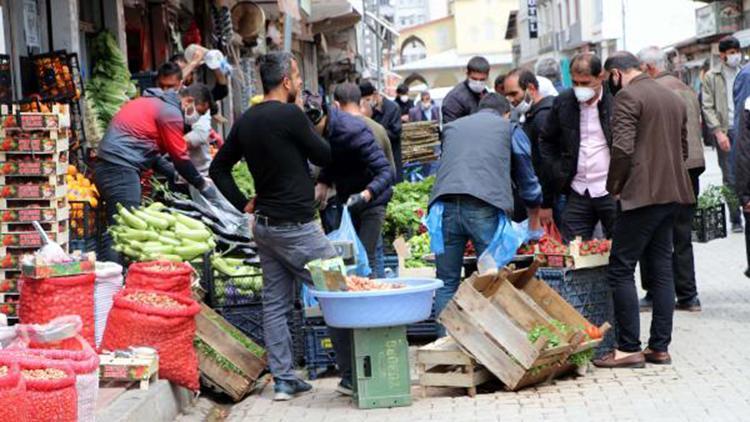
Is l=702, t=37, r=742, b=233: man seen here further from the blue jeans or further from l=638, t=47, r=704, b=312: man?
the blue jeans

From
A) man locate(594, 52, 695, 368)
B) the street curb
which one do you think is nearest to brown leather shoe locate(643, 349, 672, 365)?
man locate(594, 52, 695, 368)

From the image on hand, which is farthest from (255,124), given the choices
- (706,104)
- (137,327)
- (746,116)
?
(706,104)

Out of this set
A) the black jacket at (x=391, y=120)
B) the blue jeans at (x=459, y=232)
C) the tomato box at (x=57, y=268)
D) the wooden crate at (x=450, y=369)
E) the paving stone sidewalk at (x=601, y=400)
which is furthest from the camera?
the black jacket at (x=391, y=120)

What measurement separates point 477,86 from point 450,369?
3.87 meters

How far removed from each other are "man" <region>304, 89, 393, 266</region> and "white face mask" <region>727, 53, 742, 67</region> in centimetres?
572

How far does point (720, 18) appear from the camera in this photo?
50.2m

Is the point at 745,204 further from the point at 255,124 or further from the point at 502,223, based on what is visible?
the point at 255,124

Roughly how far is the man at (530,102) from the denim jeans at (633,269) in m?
1.83

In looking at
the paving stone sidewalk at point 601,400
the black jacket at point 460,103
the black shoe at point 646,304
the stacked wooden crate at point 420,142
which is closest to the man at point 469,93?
the black jacket at point 460,103

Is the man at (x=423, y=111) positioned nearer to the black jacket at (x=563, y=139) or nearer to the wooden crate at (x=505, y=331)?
the black jacket at (x=563, y=139)

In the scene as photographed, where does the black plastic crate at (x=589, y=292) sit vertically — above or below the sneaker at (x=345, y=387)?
above

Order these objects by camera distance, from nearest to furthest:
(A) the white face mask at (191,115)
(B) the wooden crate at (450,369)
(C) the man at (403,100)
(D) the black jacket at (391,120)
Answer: (B) the wooden crate at (450,369), (A) the white face mask at (191,115), (D) the black jacket at (391,120), (C) the man at (403,100)

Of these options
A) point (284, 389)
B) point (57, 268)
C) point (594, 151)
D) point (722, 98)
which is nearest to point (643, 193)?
point (594, 151)

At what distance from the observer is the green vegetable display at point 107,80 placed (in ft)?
41.8
